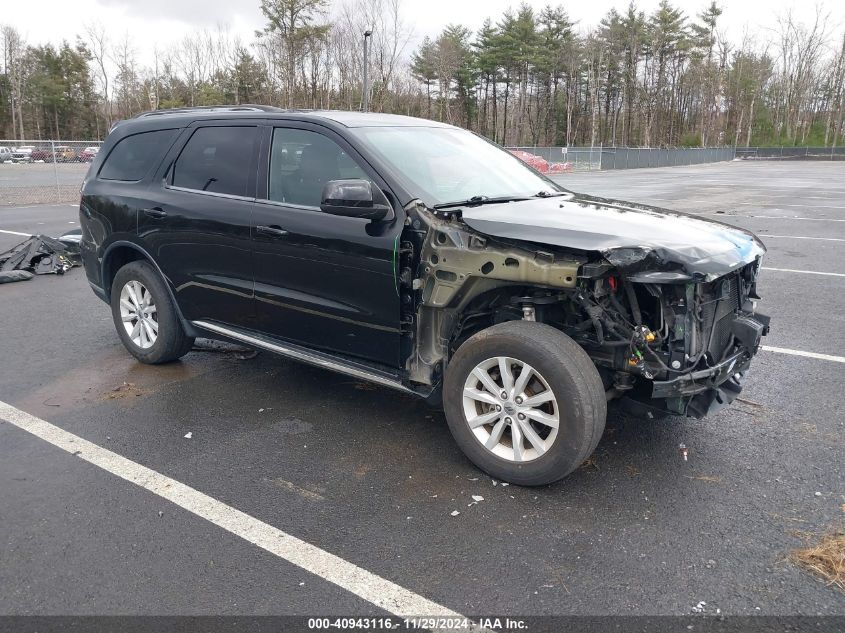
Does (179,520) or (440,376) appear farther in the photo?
(440,376)

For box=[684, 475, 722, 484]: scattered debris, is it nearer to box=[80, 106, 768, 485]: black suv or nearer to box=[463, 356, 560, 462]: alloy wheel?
box=[80, 106, 768, 485]: black suv

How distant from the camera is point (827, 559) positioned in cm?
277

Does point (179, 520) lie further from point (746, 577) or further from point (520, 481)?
point (746, 577)

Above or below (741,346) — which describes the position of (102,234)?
above

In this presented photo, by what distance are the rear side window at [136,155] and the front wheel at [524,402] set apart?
2.99m

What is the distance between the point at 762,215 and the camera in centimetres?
1595

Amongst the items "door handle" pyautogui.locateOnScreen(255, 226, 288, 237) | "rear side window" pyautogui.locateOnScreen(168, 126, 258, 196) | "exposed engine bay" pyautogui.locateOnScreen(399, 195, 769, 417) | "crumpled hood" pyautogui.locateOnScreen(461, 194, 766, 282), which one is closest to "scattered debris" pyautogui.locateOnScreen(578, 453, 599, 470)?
"exposed engine bay" pyautogui.locateOnScreen(399, 195, 769, 417)

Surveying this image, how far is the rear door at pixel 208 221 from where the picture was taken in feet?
14.6

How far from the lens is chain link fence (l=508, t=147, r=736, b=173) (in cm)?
4028

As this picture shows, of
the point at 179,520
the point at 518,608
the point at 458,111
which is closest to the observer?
the point at 518,608

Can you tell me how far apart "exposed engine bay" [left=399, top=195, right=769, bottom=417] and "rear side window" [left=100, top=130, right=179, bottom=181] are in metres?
2.46

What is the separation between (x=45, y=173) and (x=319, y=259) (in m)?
19.5

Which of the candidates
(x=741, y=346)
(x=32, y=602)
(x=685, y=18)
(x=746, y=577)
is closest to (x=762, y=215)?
(x=741, y=346)

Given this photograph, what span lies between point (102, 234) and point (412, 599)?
4.14m
